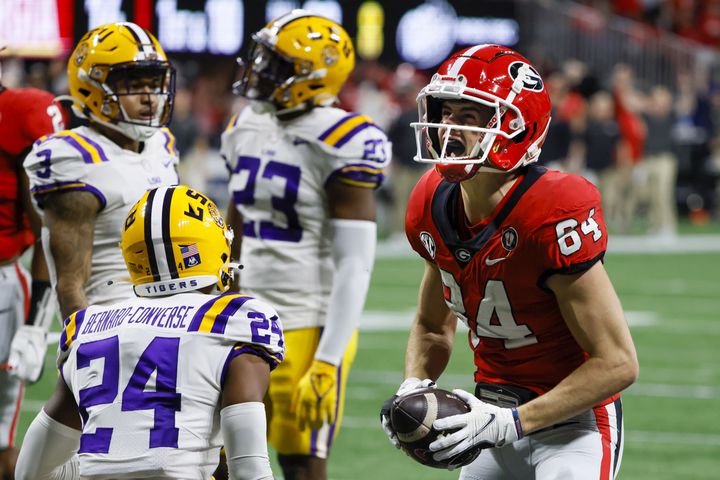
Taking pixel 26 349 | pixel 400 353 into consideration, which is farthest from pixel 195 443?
pixel 400 353

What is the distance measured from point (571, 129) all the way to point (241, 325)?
48.2ft

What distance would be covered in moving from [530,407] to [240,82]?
2.11 meters

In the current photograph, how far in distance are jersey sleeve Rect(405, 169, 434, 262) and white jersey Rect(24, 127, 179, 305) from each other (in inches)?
43.8

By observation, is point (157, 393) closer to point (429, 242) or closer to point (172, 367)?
point (172, 367)

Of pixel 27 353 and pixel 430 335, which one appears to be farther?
pixel 27 353

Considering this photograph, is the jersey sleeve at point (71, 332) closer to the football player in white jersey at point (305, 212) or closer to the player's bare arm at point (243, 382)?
the player's bare arm at point (243, 382)

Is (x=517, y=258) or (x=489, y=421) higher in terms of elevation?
(x=517, y=258)

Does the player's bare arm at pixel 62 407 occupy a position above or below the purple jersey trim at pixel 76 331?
below

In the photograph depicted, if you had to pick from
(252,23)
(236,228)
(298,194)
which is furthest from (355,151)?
(252,23)

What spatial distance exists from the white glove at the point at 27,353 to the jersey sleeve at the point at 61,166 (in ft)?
1.97

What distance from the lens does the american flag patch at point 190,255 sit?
313cm

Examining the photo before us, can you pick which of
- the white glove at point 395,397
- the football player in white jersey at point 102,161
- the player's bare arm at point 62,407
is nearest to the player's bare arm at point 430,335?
the white glove at point 395,397

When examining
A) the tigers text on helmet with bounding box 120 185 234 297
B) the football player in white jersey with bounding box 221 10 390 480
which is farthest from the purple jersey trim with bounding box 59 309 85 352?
the football player in white jersey with bounding box 221 10 390 480

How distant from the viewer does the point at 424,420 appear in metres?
3.14
